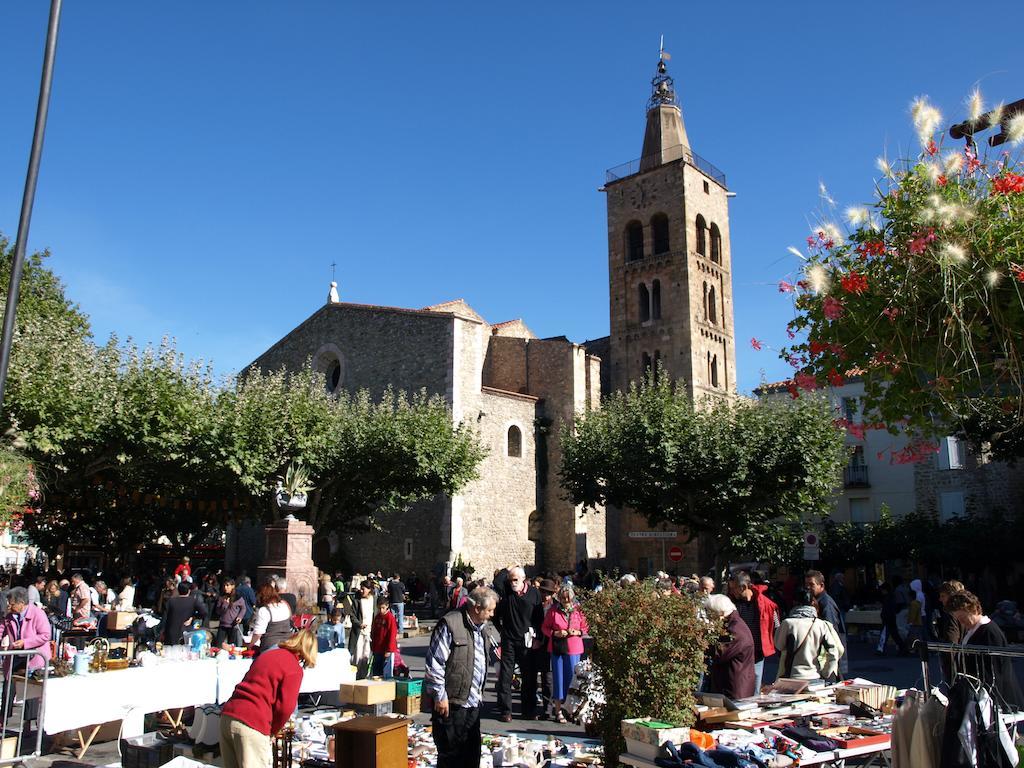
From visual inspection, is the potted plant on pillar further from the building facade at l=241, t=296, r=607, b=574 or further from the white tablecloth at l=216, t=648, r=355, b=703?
the white tablecloth at l=216, t=648, r=355, b=703

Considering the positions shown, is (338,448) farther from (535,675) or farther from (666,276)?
(666,276)

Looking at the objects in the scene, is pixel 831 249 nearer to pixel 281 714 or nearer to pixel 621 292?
pixel 281 714

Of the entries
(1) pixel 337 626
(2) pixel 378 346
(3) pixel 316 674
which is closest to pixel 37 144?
(3) pixel 316 674

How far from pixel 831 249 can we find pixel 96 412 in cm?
1577

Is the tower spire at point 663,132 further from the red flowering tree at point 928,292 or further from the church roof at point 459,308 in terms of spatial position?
the red flowering tree at point 928,292

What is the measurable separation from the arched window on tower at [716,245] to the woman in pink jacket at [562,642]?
88.6 feet

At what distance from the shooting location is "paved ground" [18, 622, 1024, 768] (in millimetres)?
7523

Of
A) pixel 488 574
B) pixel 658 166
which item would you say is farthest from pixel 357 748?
pixel 658 166

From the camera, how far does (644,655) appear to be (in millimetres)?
6062

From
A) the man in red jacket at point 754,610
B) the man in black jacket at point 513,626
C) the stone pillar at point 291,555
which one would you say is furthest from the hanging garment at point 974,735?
the stone pillar at point 291,555

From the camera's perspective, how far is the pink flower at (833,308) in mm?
4383

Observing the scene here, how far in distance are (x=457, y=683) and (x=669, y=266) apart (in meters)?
28.9

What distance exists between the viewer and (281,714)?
193 inches

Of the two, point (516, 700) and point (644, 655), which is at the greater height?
point (644, 655)
